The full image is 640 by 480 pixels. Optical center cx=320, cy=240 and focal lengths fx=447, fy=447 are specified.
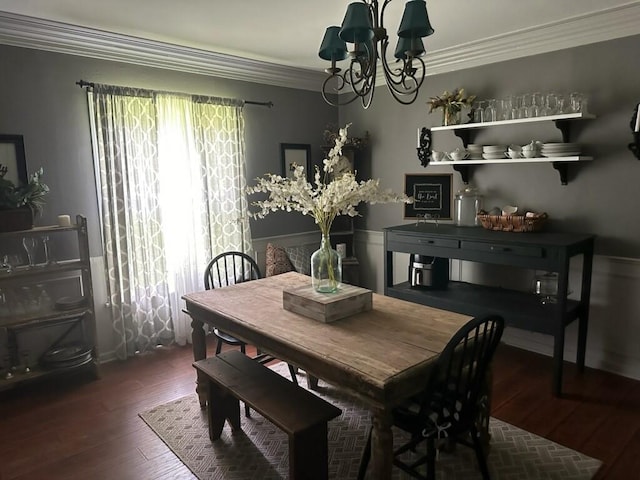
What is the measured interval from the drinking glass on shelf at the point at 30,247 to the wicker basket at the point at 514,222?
10.6 feet

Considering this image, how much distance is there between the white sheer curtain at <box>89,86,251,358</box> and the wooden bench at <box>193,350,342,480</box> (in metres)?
1.32

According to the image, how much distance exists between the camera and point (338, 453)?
7.73ft

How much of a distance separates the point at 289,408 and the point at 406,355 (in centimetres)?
61

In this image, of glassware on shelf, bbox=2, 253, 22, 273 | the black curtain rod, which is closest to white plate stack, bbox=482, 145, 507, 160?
the black curtain rod

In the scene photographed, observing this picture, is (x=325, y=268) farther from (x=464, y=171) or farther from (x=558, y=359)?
(x=464, y=171)

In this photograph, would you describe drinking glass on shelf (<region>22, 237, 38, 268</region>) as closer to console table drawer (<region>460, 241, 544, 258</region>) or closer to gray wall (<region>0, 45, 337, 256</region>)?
gray wall (<region>0, 45, 337, 256</region>)

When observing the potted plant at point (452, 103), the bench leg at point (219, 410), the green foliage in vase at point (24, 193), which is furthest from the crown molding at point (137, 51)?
the bench leg at point (219, 410)

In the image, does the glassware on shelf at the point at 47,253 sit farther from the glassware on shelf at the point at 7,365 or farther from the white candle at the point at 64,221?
the glassware on shelf at the point at 7,365

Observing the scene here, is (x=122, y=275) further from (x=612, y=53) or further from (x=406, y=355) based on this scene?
(x=612, y=53)

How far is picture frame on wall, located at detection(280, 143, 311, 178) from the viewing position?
172 inches

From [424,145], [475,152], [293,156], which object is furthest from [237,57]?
[475,152]

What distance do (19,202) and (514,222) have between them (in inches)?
131

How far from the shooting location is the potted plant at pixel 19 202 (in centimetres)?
275

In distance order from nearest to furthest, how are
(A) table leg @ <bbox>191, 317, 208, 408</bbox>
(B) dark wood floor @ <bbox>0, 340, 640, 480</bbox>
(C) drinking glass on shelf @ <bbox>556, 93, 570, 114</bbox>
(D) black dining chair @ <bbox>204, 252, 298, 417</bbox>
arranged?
(B) dark wood floor @ <bbox>0, 340, 640, 480</bbox> < (A) table leg @ <bbox>191, 317, 208, 408</bbox> < (D) black dining chair @ <bbox>204, 252, 298, 417</bbox> < (C) drinking glass on shelf @ <bbox>556, 93, 570, 114</bbox>
